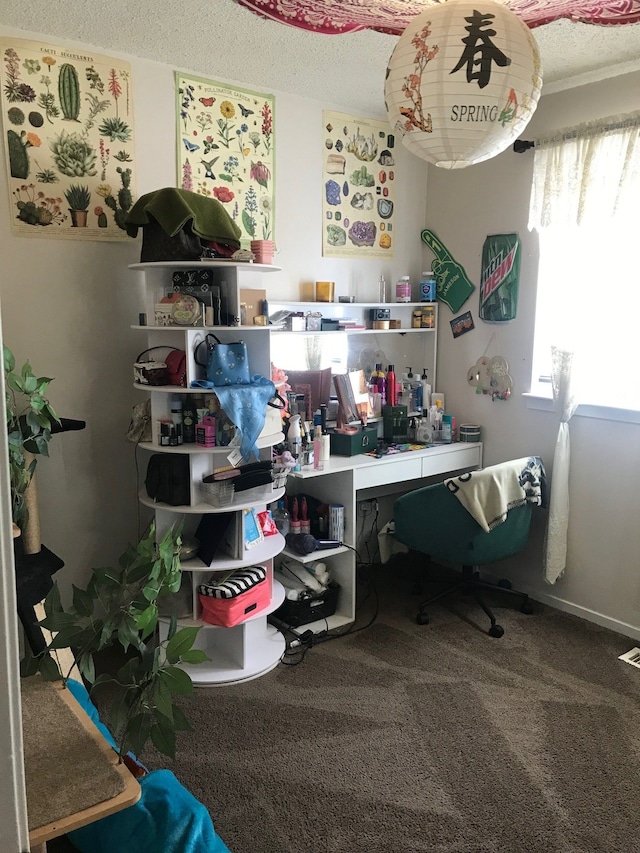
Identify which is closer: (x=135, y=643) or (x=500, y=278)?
(x=135, y=643)

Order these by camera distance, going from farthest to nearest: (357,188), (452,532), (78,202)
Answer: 1. (357,188)
2. (452,532)
3. (78,202)

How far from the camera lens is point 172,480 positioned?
2.58 metres

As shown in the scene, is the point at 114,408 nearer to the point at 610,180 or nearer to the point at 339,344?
the point at 339,344

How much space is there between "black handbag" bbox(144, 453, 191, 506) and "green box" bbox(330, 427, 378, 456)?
0.90 meters

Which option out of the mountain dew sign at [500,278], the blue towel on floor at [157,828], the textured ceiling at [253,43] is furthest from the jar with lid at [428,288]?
the blue towel on floor at [157,828]

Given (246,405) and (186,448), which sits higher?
(246,405)

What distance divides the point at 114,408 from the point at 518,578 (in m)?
2.22

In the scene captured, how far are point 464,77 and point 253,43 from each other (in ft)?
4.82

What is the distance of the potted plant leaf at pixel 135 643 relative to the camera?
134 centimetres

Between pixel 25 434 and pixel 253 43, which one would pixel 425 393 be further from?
pixel 25 434

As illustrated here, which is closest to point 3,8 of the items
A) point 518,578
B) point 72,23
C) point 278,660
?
point 72,23

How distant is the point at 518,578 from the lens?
3445 millimetres

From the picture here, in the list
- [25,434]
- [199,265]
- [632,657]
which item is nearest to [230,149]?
[199,265]

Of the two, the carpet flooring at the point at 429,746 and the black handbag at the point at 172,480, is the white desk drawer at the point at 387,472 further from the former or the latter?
the black handbag at the point at 172,480
